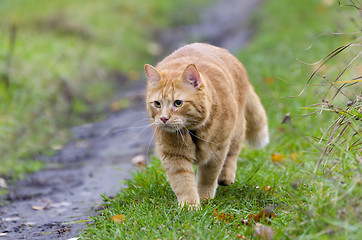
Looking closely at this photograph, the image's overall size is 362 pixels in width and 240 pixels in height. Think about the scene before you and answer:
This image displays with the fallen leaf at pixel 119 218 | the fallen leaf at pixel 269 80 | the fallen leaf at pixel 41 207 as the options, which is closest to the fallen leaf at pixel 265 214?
the fallen leaf at pixel 119 218

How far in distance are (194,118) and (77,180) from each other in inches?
95.2


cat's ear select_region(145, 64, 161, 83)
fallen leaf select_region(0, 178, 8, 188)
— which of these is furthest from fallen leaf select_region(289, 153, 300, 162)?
fallen leaf select_region(0, 178, 8, 188)

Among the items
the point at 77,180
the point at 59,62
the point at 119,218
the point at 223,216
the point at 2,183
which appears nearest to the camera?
the point at 223,216

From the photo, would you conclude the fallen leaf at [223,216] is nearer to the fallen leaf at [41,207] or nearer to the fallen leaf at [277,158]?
the fallen leaf at [277,158]

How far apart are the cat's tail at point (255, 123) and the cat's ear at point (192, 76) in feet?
4.32

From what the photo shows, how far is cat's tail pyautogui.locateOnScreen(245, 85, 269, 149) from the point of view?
507 cm

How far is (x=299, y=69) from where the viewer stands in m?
7.75

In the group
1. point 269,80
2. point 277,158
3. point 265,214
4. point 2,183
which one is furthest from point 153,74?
point 269,80

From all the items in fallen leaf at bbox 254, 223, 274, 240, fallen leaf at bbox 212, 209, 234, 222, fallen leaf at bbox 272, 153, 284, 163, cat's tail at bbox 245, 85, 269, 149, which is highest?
cat's tail at bbox 245, 85, 269, 149

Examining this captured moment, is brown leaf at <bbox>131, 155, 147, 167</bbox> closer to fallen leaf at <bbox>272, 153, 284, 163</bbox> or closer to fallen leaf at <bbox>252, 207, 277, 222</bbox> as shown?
fallen leaf at <bbox>272, 153, 284, 163</bbox>

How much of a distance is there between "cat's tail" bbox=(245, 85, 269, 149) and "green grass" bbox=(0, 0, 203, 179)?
2.81 m

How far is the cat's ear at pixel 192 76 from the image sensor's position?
3.77 metres

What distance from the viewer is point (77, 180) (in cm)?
579

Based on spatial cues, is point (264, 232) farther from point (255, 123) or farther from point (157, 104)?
point (255, 123)
